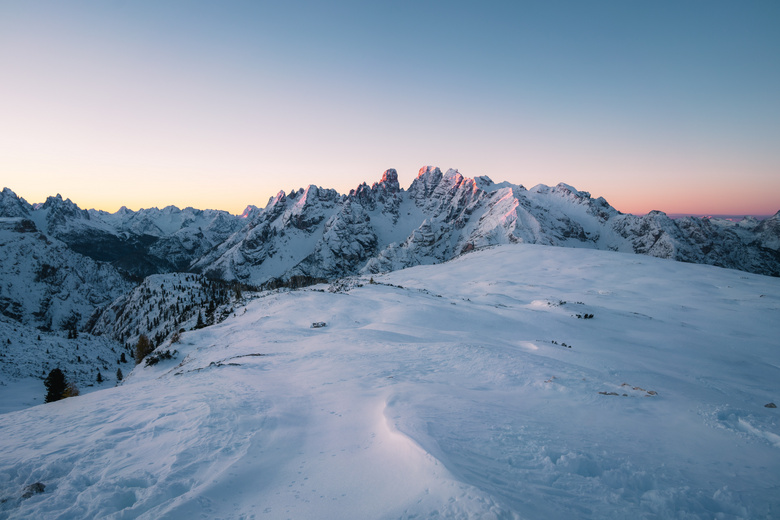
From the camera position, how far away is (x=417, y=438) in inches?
270

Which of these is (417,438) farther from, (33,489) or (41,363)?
(41,363)

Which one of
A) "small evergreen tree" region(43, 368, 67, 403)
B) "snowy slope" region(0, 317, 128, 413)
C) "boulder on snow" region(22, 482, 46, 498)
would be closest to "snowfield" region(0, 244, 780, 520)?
"boulder on snow" region(22, 482, 46, 498)

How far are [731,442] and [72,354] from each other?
111m

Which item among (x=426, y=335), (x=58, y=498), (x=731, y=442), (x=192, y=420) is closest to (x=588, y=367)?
(x=731, y=442)

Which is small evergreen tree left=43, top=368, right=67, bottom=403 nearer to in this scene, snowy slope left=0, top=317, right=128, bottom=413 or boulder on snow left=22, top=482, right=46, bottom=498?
boulder on snow left=22, top=482, right=46, bottom=498

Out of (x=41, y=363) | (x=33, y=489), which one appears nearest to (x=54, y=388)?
(x=33, y=489)

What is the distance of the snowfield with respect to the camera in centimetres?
536

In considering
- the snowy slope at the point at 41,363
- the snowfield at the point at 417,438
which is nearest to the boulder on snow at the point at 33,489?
the snowfield at the point at 417,438

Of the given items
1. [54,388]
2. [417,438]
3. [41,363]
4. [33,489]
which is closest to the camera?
[33,489]

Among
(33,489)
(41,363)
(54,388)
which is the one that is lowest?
(41,363)

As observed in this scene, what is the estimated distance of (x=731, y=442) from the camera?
311 inches

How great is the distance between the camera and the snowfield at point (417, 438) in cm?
536

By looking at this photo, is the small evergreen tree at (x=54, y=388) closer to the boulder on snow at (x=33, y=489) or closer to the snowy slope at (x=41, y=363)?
the boulder on snow at (x=33, y=489)

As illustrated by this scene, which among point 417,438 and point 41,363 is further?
point 41,363
